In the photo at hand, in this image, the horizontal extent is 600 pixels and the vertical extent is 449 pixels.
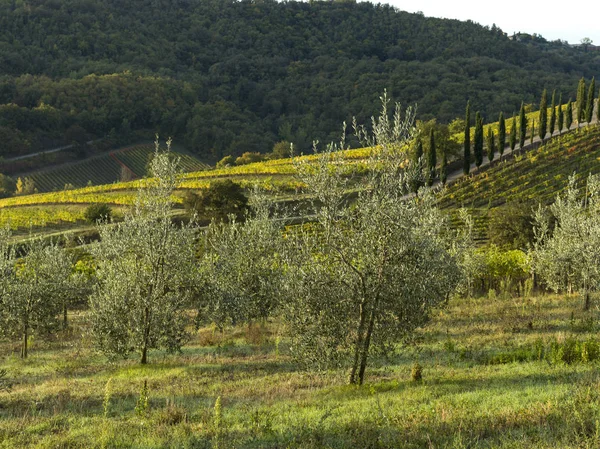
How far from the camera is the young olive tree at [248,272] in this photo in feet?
104

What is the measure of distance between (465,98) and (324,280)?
20019 centimetres

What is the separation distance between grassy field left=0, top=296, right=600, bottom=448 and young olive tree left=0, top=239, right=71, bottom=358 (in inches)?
147

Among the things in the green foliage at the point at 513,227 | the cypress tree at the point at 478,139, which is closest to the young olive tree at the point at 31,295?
the green foliage at the point at 513,227

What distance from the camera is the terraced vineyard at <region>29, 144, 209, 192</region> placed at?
443ft

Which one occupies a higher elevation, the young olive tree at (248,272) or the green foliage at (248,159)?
the green foliage at (248,159)

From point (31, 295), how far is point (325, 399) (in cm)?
2506

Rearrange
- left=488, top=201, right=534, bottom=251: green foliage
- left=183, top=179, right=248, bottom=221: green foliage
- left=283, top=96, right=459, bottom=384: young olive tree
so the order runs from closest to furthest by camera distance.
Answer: left=283, top=96, right=459, bottom=384: young olive tree
left=488, top=201, right=534, bottom=251: green foliage
left=183, top=179, right=248, bottom=221: green foliage

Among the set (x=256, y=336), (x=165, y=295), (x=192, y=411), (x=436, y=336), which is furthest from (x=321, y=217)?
(x=256, y=336)

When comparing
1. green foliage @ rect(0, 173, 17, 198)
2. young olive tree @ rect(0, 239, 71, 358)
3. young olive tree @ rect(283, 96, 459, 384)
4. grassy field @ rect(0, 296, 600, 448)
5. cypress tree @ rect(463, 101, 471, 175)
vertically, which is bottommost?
green foliage @ rect(0, 173, 17, 198)

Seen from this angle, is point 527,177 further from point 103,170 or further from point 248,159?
point 103,170

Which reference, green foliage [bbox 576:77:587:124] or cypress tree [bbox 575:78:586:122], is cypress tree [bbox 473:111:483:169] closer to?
cypress tree [bbox 575:78:586:122]

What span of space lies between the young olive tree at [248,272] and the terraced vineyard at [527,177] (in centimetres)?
4395

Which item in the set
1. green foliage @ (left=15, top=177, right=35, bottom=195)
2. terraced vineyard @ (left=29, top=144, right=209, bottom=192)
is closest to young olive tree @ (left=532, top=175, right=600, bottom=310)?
terraced vineyard @ (left=29, top=144, right=209, bottom=192)

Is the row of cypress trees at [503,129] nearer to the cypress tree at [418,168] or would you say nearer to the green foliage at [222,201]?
the cypress tree at [418,168]
